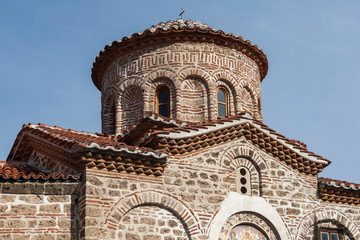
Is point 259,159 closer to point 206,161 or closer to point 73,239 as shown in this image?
point 206,161

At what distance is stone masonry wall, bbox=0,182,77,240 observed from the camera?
897 cm

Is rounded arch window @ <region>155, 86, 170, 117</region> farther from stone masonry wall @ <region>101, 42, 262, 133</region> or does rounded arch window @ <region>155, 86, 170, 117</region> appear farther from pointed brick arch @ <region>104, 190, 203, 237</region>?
pointed brick arch @ <region>104, 190, 203, 237</region>

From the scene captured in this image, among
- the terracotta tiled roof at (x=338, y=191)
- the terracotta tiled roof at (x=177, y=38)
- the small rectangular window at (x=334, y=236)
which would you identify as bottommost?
the small rectangular window at (x=334, y=236)

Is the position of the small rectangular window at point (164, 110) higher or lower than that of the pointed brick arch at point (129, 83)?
lower

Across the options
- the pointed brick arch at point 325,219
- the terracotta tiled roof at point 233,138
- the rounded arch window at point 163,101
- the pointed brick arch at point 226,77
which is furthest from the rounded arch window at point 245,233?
the pointed brick arch at point 226,77

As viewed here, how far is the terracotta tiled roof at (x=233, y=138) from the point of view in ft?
33.4

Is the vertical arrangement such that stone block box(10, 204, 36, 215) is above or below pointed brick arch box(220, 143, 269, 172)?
below

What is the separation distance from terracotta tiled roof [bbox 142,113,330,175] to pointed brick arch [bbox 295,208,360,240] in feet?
3.02

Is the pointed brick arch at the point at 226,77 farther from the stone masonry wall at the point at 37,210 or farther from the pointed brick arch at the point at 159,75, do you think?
the stone masonry wall at the point at 37,210

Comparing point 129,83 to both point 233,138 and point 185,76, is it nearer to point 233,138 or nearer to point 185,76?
point 185,76

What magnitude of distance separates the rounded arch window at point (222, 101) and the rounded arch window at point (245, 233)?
3.95 meters

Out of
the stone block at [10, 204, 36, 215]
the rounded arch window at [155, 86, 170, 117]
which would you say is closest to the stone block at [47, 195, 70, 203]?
the stone block at [10, 204, 36, 215]

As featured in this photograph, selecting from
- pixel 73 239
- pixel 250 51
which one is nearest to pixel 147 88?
pixel 250 51

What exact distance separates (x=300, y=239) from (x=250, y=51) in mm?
6005
